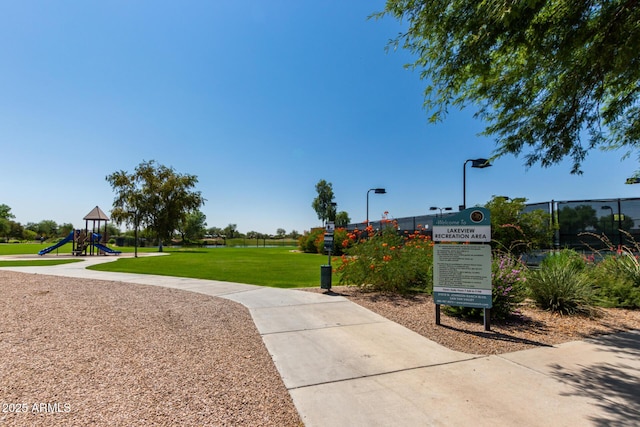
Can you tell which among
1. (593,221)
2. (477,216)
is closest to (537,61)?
(477,216)

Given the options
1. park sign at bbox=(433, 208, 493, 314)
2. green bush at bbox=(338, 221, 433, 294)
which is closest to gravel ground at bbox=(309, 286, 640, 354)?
park sign at bbox=(433, 208, 493, 314)

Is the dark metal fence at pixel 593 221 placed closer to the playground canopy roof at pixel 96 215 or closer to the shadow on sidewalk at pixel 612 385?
the shadow on sidewalk at pixel 612 385

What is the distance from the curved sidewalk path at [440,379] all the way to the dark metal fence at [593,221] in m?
6.76

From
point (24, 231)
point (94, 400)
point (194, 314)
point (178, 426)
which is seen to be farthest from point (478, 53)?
point (24, 231)

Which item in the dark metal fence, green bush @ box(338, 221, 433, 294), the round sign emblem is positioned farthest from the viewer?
the dark metal fence

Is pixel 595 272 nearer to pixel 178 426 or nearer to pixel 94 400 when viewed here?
pixel 178 426

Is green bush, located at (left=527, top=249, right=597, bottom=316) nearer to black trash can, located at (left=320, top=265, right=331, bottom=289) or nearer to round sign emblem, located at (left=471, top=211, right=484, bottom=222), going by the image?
round sign emblem, located at (left=471, top=211, right=484, bottom=222)

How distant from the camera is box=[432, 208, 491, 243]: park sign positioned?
5488 mm

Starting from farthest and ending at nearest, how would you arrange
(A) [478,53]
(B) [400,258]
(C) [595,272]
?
1. (B) [400,258]
2. (C) [595,272]
3. (A) [478,53]

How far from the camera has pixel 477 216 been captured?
556 cm

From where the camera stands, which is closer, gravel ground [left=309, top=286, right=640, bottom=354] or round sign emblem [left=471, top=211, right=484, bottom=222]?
gravel ground [left=309, top=286, right=640, bottom=354]

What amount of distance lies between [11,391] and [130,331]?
2.03 m

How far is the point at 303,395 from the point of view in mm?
3188

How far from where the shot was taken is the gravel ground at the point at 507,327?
4734mm
